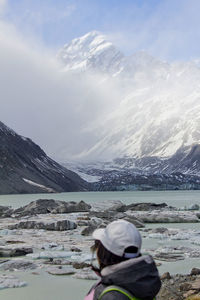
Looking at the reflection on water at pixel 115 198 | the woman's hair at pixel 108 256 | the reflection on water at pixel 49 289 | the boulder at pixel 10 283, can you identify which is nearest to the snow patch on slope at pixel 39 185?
the reflection on water at pixel 115 198

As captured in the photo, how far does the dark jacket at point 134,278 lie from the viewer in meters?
3.72

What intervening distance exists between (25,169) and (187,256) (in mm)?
172215

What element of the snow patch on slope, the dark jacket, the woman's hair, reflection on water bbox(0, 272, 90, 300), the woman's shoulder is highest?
the snow patch on slope

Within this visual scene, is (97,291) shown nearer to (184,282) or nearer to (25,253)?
(184,282)

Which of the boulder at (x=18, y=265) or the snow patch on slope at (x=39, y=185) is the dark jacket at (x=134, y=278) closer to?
the boulder at (x=18, y=265)

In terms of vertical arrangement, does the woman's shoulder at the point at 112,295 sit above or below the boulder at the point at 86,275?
above

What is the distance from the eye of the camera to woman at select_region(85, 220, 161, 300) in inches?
146

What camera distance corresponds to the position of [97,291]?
3.77 m

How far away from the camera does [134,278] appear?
3.73 meters

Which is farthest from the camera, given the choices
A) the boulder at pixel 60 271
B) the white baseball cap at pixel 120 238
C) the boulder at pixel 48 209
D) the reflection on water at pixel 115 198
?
the reflection on water at pixel 115 198

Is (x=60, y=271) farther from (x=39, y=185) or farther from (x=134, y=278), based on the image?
(x=39, y=185)

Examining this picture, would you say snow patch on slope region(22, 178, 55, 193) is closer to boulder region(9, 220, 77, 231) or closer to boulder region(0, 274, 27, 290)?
boulder region(9, 220, 77, 231)

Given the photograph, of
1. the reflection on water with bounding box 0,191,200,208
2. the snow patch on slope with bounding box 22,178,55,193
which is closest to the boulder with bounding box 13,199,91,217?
the reflection on water with bounding box 0,191,200,208

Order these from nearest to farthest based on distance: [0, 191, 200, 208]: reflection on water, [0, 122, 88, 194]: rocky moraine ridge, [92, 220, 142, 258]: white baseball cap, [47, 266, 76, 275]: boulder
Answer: [92, 220, 142, 258]: white baseball cap < [47, 266, 76, 275]: boulder < [0, 191, 200, 208]: reflection on water < [0, 122, 88, 194]: rocky moraine ridge
